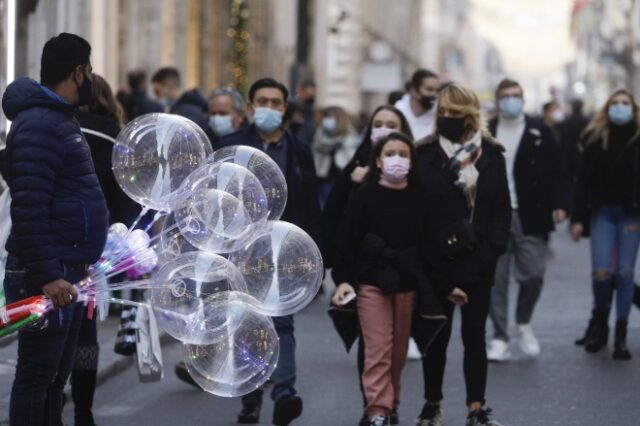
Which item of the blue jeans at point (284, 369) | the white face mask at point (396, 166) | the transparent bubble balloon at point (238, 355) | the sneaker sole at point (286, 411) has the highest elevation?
the white face mask at point (396, 166)

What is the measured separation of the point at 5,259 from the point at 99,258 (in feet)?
1.49

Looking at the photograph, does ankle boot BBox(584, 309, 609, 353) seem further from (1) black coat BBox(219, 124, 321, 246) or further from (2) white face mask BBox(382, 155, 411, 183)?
(2) white face mask BBox(382, 155, 411, 183)

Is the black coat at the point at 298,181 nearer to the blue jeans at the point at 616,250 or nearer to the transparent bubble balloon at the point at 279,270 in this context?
the transparent bubble balloon at the point at 279,270

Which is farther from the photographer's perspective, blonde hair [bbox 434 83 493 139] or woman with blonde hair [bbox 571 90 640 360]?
woman with blonde hair [bbox 571 90 640 360]

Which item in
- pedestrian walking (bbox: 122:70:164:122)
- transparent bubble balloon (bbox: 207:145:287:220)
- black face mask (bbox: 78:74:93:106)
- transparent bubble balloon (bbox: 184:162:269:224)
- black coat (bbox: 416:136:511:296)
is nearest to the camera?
black face mask (bbox: 78:74:93:106)

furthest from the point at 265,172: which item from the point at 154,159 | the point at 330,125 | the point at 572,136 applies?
the point at 572,136

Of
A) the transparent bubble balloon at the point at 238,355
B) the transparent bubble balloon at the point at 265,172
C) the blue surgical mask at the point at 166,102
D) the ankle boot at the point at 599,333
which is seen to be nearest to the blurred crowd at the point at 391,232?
the transparent bubble balloon at the point at 238,355

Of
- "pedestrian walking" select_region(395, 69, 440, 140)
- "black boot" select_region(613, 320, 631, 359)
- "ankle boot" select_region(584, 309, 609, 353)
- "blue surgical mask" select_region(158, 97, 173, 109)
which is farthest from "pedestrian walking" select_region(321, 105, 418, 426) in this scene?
"blue surgical mask" select_region(158, 97, 173, 109)

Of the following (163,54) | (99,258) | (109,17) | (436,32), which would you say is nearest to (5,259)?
(99,258)

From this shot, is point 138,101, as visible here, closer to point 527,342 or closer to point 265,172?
point 527,342

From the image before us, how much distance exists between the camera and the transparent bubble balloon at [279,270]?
7891mm

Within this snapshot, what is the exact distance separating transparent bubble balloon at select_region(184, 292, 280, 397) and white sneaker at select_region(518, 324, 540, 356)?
498cm

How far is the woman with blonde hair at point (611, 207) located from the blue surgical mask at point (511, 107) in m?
0.76

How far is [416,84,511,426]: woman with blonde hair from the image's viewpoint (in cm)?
919
